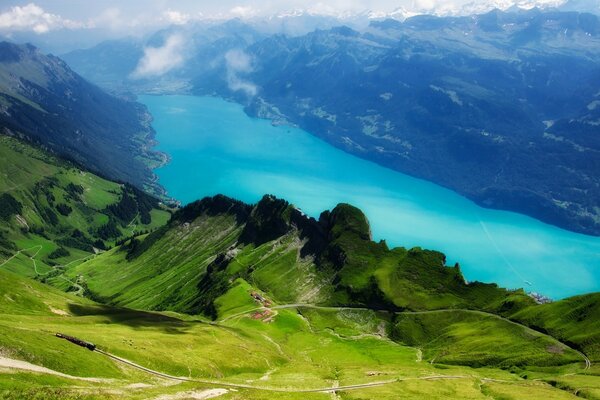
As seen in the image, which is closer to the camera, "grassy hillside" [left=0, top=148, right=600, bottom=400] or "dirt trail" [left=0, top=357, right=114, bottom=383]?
"dirt trail" [left=0, top=357, right=114, bottom=383]

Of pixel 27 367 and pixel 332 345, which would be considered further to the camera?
pixel 332 345

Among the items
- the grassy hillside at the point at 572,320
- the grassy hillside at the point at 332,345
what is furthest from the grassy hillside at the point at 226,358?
the grassy hillside at the point at 572,320

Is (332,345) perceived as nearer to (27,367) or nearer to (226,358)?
(226,358)

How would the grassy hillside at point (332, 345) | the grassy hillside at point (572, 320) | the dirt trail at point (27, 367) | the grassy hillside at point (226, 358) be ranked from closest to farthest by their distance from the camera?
the dirt trail at point (27, 367), the grassy hillside at point (226, 358), the grassy hillside at point (332, 345), the grassy hillside at point (572, 320)

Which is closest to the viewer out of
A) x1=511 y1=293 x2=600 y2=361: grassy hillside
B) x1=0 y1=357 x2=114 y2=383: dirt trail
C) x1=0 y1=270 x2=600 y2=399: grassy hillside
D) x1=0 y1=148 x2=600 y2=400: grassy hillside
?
x1=0 y1=357 x2=114 y2=383: dirt trail

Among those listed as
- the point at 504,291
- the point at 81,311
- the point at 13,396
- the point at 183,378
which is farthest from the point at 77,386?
the point at 504,291

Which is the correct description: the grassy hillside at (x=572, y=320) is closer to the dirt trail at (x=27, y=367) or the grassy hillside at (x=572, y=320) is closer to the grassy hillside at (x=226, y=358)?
the grassy hillside at (x=226, y=358)

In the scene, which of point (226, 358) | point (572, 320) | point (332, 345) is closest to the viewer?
point (226, 358)

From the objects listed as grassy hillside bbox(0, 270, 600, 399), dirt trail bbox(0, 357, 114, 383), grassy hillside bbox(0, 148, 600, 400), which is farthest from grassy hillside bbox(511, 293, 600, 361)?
dirt trail bbox(0, 357, 114, 383)

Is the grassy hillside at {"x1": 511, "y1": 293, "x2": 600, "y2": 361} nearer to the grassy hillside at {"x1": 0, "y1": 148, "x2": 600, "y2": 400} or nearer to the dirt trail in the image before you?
the grassy hillside at {"x1": 0, "y1": 148, "x2": 600, "y2": 400}

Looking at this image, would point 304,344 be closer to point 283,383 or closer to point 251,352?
point 251,352

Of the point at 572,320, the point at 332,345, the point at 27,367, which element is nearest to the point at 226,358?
the point at 27,367
